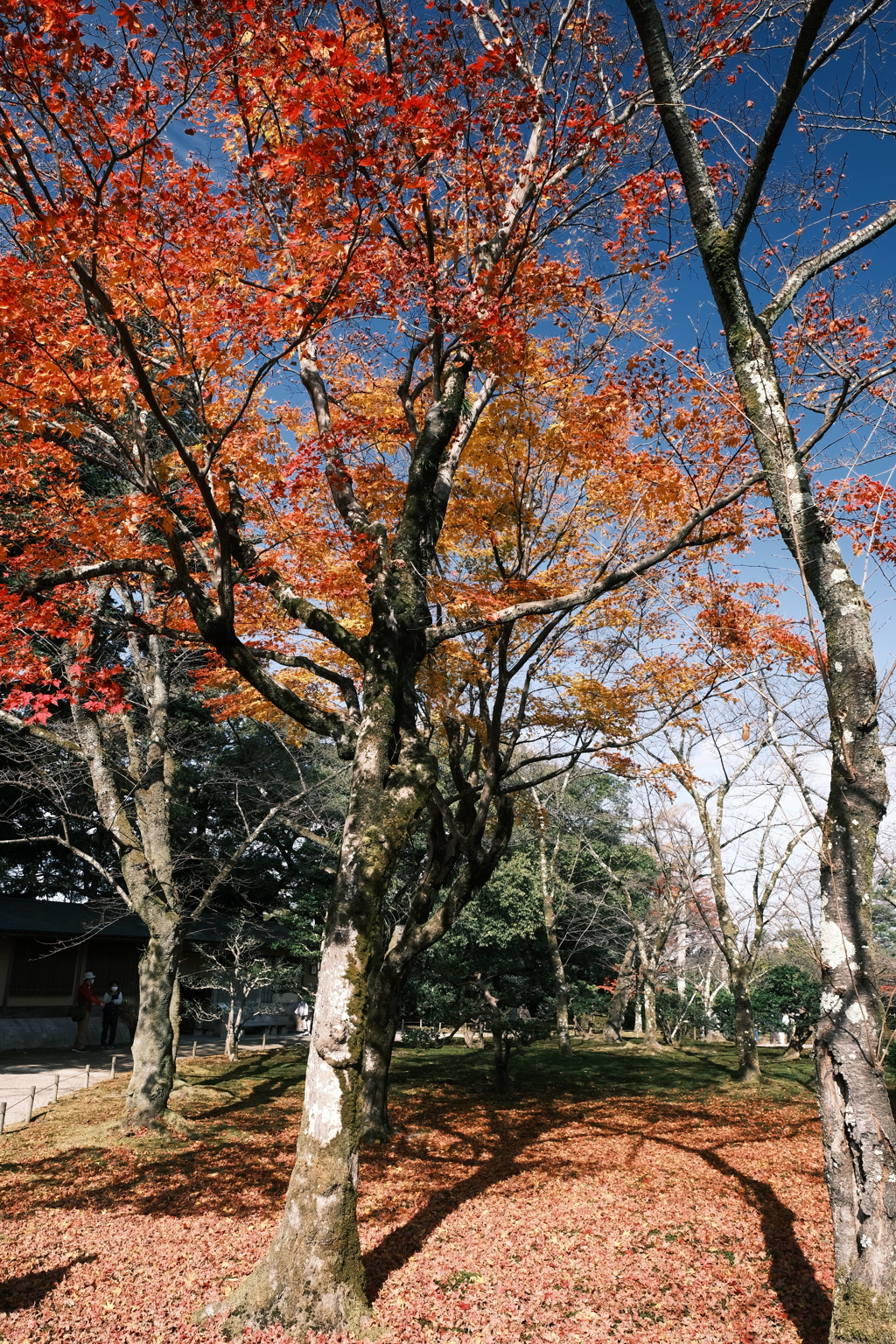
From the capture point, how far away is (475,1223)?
658 cm

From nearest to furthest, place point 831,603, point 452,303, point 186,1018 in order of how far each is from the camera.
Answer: point 831,603 → point 452,303 → point 186,1018

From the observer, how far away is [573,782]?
2545cm

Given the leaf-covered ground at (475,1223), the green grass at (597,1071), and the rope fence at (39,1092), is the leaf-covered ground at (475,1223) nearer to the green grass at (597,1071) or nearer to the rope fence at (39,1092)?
the rope fence at (39,1092)

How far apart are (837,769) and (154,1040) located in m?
10.2

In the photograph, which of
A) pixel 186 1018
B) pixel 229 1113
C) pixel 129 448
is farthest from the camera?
pixel 186 1018

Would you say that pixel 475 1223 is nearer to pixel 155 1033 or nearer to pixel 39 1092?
pixel 155 1033

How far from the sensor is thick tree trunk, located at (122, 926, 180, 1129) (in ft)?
33.4

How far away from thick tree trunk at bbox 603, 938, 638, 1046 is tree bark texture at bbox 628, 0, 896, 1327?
2059 centimetres

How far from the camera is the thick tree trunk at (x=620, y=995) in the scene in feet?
76.3

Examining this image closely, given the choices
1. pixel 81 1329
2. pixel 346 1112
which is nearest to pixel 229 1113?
pixel 81 1329

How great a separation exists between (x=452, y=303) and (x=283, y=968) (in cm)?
1783

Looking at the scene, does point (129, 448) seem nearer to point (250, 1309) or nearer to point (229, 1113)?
point (250, 1309)

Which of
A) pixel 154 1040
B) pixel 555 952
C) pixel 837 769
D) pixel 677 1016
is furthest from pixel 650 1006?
pixel 837 769

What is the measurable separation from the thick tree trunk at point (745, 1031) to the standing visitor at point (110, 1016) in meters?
15.3
